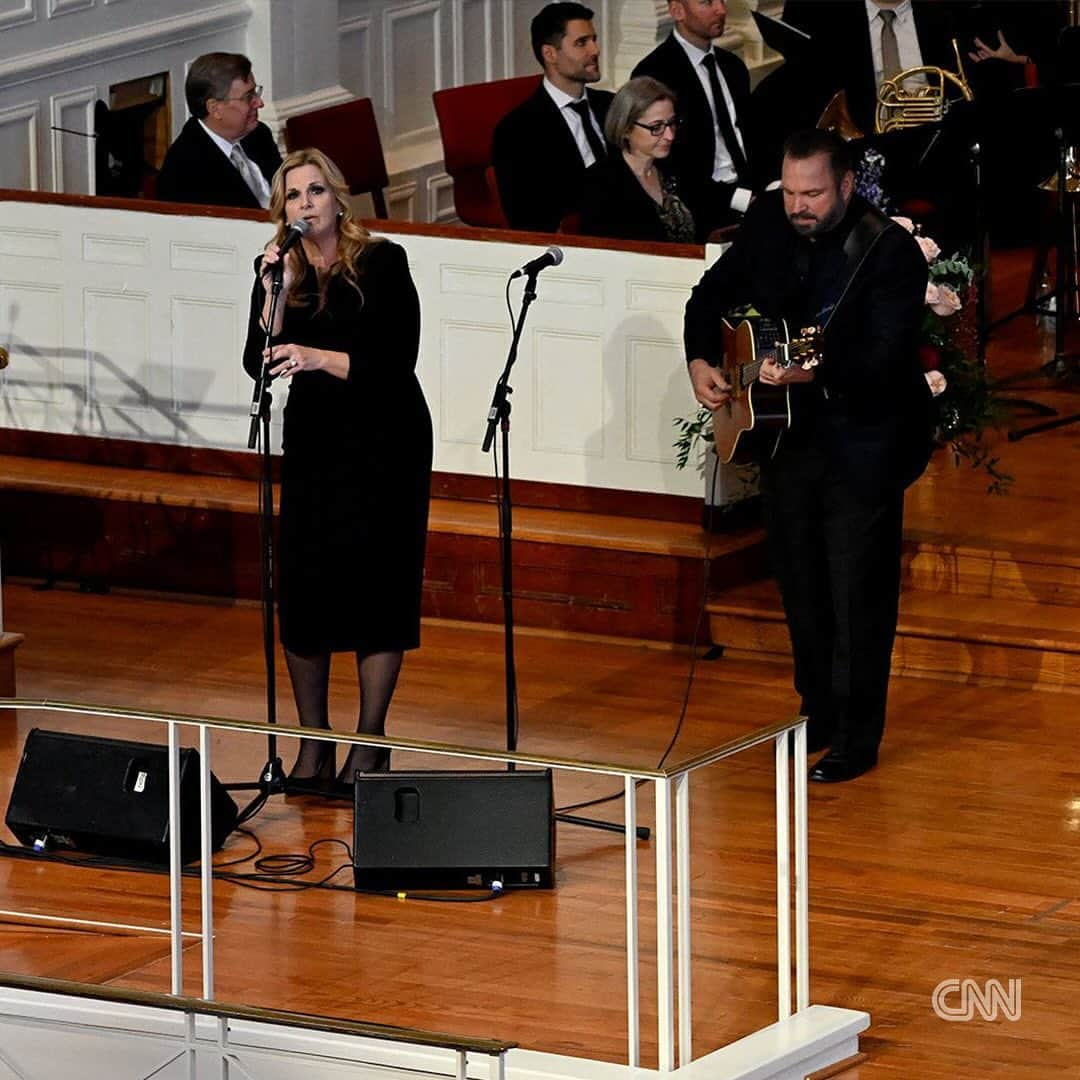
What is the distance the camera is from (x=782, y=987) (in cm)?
541

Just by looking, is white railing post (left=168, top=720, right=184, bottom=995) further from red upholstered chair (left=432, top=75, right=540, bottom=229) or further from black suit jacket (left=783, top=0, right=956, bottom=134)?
black suit jacket (left=783, top=0, right=956, bottom=134)

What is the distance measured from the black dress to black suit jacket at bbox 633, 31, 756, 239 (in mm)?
2726

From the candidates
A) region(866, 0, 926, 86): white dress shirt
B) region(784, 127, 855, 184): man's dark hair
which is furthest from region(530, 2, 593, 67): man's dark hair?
region(784, 127, 855, 184): man's dark hair

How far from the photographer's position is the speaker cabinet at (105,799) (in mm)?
6465

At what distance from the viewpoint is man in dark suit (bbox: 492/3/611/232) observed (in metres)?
9.35

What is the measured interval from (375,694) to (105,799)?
A: 79 centimetres

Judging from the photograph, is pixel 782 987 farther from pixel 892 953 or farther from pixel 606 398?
pixel 606 398

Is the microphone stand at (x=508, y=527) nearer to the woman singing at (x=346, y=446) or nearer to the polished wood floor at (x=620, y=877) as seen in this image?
the polished wood floor at (x=620, y=877)

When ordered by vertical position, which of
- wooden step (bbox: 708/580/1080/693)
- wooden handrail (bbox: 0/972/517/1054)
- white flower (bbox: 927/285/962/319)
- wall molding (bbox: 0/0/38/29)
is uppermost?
wall molding (bbox: 0/0/38/29)

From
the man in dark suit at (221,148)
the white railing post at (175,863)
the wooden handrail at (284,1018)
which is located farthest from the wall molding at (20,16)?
the wooden handrail at (284,1018)

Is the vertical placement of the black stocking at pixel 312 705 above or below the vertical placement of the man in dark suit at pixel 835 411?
below

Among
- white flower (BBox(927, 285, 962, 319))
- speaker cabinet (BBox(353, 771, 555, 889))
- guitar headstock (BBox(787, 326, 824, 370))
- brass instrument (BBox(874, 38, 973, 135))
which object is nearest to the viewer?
speaker cabinet (BBox(353, 771, 555, 889))

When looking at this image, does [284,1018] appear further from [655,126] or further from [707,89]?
[707,89]

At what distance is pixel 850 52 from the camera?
416 inches
